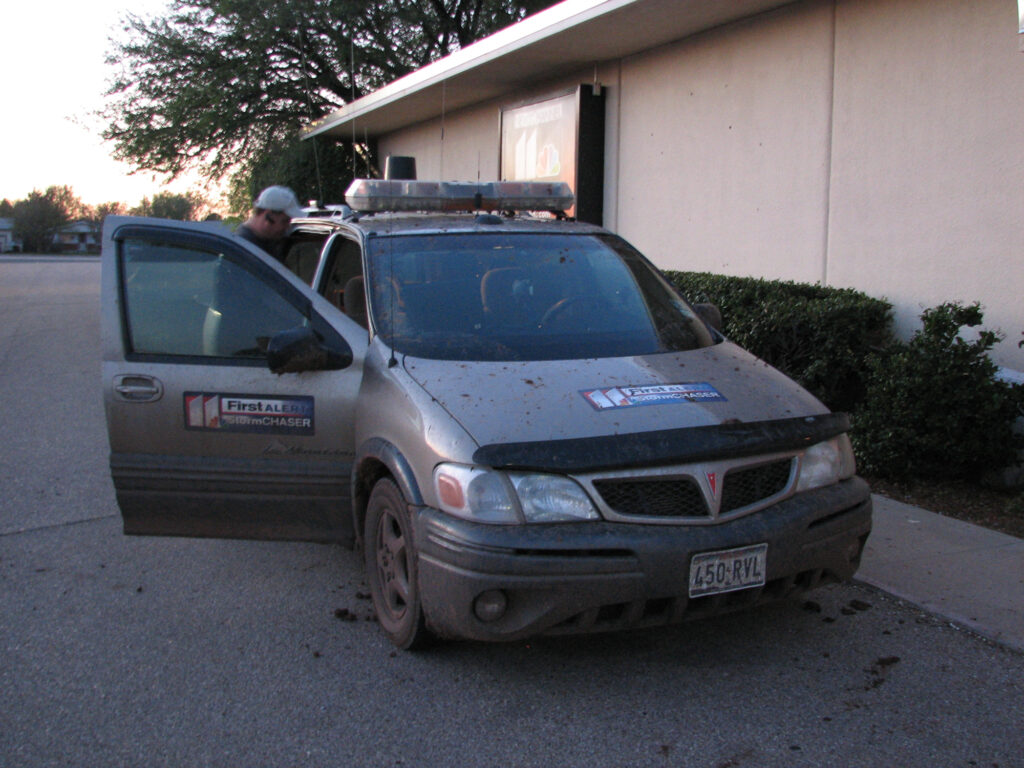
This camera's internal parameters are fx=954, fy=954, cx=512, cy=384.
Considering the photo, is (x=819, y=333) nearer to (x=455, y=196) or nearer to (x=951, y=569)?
(x=951, y=569)

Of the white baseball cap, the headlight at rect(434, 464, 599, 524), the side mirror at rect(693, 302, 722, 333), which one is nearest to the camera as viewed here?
the headlight at rect(434, 464, 599, 524)

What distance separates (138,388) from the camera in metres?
4.38

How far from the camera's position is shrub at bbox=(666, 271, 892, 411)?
7.14 m

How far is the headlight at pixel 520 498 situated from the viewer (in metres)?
3.36

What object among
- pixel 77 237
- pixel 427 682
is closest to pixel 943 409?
pixel 427 682

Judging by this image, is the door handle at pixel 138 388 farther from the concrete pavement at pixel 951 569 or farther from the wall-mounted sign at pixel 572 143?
the wall-mounted sign at pixel 572 143

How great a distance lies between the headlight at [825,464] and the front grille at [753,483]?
86 millimetres

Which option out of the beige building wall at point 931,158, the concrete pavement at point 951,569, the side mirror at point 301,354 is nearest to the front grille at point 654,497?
the side mirror at point 301,354

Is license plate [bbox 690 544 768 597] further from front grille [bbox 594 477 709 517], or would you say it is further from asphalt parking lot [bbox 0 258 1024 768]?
asphalt parking lot [bbox 0 258 1024 768]

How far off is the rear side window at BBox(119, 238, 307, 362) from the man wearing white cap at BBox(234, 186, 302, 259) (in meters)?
1.20

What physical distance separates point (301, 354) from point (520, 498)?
1.35 m

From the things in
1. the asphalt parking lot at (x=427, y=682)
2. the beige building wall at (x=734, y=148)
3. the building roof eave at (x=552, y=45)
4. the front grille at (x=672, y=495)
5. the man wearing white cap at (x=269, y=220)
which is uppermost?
the building roof eave at (x=552, y=45)

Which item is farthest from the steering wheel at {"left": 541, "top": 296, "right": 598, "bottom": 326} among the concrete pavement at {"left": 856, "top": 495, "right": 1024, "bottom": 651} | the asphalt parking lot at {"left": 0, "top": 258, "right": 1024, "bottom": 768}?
the concrete pavement at {"left": 856, "top": 495, "right": 1024, "bottom": 651}

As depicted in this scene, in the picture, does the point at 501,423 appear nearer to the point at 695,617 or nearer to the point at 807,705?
the point at 695,617
